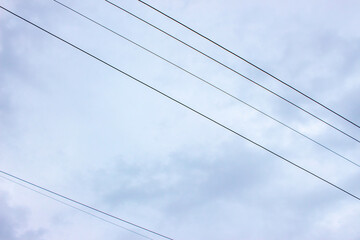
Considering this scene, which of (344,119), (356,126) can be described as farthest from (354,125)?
(344,119)

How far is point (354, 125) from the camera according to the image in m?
9.16

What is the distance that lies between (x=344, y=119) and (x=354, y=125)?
77 cm

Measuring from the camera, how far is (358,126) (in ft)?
30.2

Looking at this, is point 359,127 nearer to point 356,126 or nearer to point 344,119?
point 356,126

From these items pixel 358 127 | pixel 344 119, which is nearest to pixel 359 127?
pixel 358 127

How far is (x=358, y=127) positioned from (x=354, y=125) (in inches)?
9.6

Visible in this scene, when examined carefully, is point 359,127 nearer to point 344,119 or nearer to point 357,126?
point 357,126

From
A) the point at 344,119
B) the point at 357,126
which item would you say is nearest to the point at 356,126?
the point at 357,126

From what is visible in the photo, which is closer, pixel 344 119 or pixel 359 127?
pixel 344 119

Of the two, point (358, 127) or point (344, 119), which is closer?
point (344, 119)

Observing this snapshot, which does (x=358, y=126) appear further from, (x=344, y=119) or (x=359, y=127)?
(x=344, y=119)

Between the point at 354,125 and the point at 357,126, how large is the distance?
0.13 metres

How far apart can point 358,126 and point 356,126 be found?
6cm

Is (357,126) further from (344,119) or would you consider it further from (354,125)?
(344,119)
